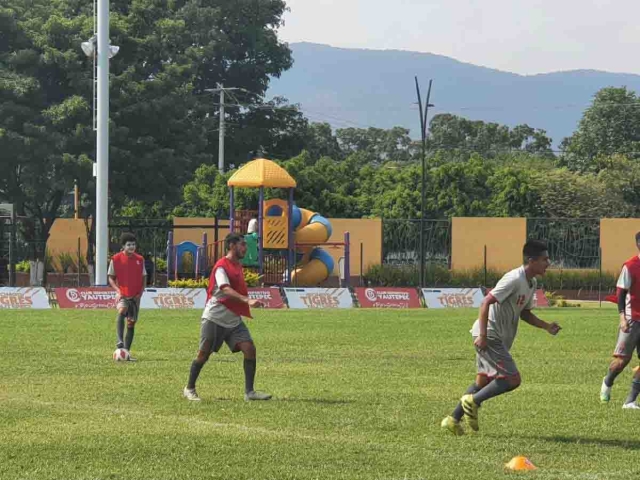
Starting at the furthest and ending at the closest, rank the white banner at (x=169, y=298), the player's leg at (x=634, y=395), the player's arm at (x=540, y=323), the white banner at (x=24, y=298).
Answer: the white banner at (x=169, y=298) → the white banner at (x=24, y=298) → the player's leg at (x=634, y=395) → the player's arm at (x=540, y=323)

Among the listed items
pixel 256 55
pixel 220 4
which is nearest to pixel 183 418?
pixel 220 4

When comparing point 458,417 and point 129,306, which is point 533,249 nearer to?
point 458,417

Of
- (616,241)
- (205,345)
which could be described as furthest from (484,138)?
(205,345)

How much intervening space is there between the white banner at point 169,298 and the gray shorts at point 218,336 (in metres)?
20.0

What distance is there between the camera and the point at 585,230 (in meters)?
44.9

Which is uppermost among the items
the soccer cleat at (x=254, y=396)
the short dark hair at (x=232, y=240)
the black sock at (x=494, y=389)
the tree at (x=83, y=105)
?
the tree at (x=83, y=105)

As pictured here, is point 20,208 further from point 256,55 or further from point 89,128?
point 256,55

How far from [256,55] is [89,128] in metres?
30.3

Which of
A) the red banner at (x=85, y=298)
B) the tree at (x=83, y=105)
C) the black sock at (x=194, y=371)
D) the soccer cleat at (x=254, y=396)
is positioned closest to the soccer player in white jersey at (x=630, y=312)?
the soccer cleat at (x=254, y=396)

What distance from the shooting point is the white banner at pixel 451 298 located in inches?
1372

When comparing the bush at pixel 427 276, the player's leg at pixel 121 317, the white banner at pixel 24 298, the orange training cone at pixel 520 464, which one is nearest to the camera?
the orange training cone at pixel 520 464

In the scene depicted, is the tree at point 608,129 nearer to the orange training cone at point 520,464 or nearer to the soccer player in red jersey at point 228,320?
the soccer player in red jersey at point 228,320

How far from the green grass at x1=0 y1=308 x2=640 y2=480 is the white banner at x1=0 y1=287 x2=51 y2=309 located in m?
11.2

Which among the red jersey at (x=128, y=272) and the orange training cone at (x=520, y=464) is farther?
the red jersey at (x=128, y=272)
